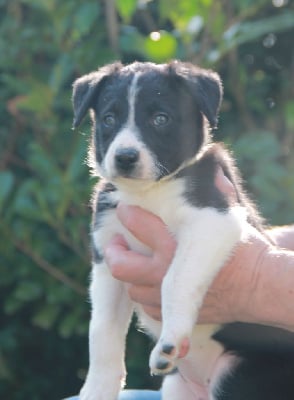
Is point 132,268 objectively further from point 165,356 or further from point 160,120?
point 160,120

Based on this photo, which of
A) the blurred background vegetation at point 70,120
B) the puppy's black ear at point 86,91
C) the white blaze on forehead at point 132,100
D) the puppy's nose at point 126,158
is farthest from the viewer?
the blurred background vegetation at point 70,120

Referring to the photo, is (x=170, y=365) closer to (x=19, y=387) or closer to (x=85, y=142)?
(x=85, y=142)

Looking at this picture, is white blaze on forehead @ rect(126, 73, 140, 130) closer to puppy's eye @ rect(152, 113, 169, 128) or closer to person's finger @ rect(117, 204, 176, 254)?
puppy's eye @ rect(152, 113, 169, 128)

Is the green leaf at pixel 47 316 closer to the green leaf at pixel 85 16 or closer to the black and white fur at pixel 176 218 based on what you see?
the green leaf at pixel 85 16

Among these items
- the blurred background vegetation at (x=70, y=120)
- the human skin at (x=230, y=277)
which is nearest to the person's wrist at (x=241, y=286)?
the human skin at (x=230, y=277)

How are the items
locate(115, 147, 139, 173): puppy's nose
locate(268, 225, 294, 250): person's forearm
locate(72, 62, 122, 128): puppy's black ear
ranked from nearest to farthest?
locate(115, 147, 139, 173): puppy's nose
locate(72, 62, 122, 128): puppy's black ear
locate(268, 225, 294, 250): person's forearm

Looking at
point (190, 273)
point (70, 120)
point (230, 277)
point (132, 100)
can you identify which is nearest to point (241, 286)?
point (230, 277)

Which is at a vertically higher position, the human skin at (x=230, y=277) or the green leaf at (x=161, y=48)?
the green leaf at (x=161, y=48)

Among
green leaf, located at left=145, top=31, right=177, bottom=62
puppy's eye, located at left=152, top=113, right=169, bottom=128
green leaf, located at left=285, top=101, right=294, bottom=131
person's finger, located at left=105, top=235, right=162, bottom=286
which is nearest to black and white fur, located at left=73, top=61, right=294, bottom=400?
puppy's eye, located at left=152, top=113, right=169, bottom=128
